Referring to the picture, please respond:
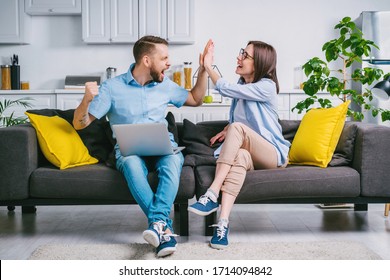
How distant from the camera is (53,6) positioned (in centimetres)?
586

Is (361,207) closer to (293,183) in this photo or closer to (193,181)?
(293,183)

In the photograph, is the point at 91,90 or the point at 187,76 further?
the point at 187,76

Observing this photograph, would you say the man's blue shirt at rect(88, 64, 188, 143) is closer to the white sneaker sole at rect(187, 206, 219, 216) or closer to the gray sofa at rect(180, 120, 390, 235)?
the gray sofa at rect(180, 120, 390, 235)

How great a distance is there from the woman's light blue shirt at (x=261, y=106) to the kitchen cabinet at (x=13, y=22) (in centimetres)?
373

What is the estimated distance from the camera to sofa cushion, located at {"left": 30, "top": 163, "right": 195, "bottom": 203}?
2.87 m

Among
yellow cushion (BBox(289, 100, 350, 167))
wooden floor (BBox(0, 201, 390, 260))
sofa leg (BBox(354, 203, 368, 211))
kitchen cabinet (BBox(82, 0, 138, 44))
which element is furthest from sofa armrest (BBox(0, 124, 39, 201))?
kitchen cabinet (BBox(82, 0, 138, 44))

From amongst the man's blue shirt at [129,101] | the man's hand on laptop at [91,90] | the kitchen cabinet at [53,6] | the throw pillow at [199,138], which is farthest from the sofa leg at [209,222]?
the kitchen cabinet at [53,6]

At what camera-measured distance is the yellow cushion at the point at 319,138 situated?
308 cm

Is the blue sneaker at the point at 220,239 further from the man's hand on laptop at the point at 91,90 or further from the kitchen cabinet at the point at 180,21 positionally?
the kitchen cabinet at the point at 180,21

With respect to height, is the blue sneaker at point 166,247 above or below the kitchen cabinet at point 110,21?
below

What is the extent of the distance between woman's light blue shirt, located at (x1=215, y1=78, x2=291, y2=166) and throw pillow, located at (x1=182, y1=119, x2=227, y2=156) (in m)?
0.38

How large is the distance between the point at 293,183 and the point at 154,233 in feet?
2.90

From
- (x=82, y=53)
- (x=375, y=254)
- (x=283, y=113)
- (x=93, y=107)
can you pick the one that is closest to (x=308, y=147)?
(x=375, y=254)

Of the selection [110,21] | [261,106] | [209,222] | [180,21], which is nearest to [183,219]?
[209,222]
